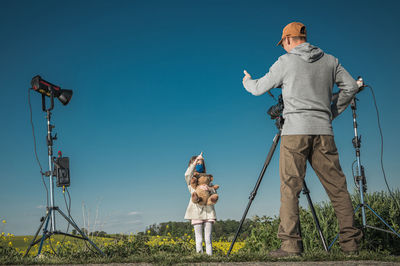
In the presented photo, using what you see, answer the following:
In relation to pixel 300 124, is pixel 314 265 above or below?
below

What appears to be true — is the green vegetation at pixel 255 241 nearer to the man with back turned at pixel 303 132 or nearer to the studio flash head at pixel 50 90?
the man with back turned at pixel 303 132

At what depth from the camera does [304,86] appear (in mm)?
3891

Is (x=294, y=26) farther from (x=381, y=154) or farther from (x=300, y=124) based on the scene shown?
(x=381, y=154)

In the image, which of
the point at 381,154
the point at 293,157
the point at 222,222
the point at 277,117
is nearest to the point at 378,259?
the point at 293,157

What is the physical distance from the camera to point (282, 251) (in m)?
3.78

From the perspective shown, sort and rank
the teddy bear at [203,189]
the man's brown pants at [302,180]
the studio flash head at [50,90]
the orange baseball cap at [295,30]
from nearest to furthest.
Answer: the man's brown pants at [302,180]
the orange baseball cap at [295,30]
the studio flash head at [50,90]
the teddy bear at [203,189]

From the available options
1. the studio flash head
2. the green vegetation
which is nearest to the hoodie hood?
the green vegetation

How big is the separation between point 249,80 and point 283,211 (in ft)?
5.05

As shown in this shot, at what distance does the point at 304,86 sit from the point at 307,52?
1.26 feet

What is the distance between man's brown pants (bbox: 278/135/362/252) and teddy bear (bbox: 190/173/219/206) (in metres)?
1.88

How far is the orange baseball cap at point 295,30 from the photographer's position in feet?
13.4

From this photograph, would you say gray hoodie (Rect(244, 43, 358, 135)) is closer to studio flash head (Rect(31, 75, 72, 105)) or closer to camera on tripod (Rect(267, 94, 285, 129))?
camera on tripod (Rect(267, 94, 285, 129))

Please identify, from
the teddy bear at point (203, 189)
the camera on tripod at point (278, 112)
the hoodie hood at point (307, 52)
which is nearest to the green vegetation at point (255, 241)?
the teddy bear at point (203, 189)

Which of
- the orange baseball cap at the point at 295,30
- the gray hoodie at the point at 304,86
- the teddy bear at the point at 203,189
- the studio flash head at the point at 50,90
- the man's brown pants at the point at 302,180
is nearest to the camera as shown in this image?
the man's brown pants at the point at 302,180
